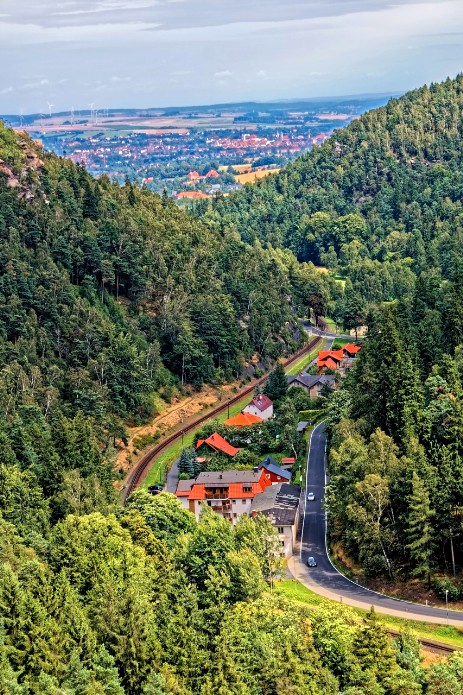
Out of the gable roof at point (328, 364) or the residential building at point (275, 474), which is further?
the gable roof at point (328, 364)

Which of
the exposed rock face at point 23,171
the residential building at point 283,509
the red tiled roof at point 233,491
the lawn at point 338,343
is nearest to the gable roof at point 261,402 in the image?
the residential building at point 283,509

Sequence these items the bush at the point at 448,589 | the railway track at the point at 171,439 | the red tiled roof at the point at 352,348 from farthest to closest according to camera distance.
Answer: the red tiled roof at the point at 352,348 < the railway track at the point at 171,439 < the bush at the point at 448,589

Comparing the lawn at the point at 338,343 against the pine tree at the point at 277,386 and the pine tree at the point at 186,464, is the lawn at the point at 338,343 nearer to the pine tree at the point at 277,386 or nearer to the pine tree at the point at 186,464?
the pine tree at the point at 277,386

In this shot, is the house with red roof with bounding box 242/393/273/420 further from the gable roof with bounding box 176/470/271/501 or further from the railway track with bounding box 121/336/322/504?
the gable roof with bounding box 176/470/271/501

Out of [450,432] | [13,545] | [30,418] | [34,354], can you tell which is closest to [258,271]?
[34,354]

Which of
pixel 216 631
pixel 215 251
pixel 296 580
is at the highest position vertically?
pixel 215 251

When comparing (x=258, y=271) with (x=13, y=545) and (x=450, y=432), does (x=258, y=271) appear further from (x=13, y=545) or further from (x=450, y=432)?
(x=13, y=545)
